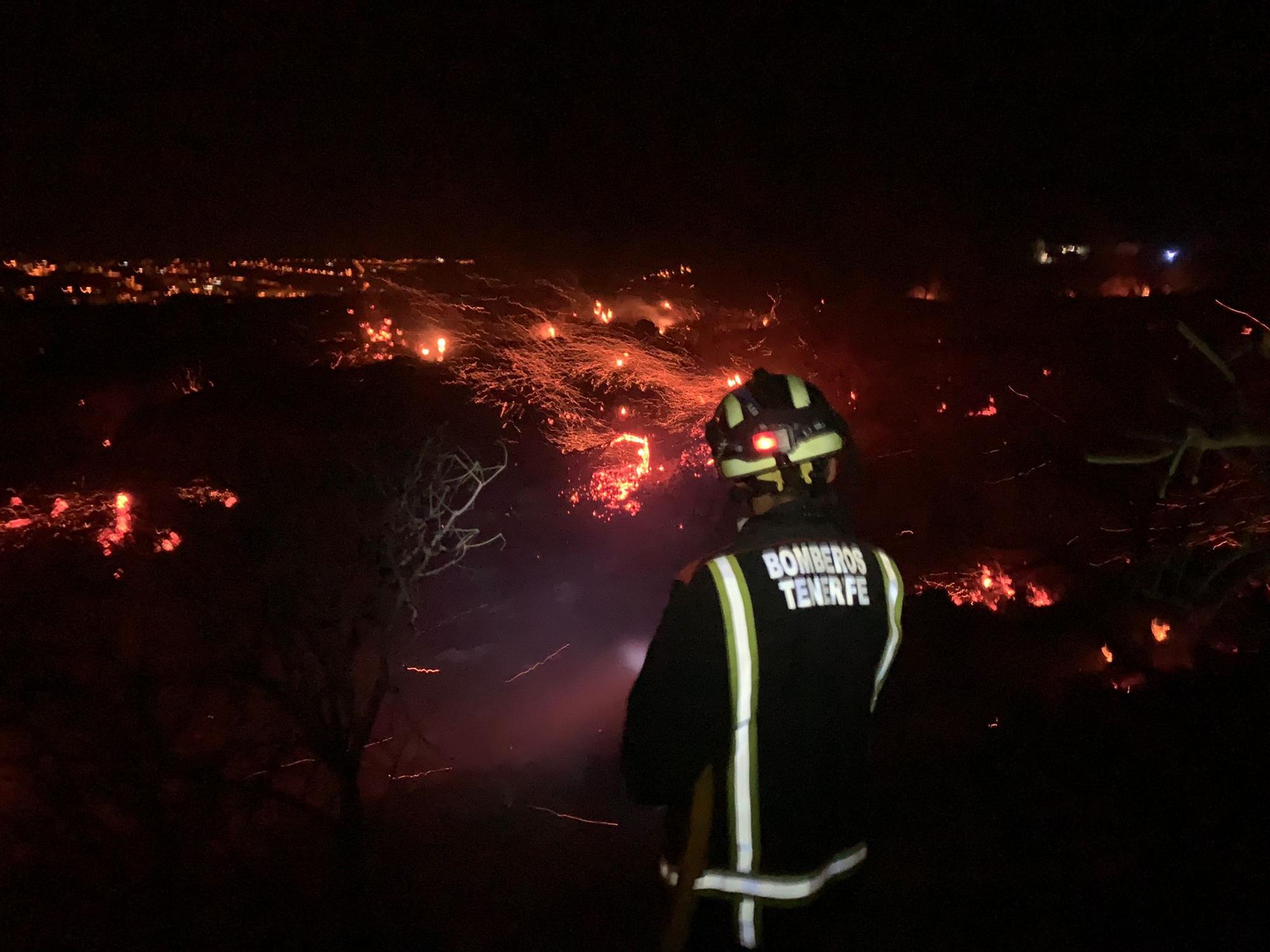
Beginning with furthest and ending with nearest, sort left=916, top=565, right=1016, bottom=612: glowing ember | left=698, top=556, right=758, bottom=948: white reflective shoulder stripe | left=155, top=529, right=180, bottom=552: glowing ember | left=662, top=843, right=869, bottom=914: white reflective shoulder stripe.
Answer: left=916, top=565, right=1016, bottom=612: glowing ember, left=155, top=529, right=180, bottom=552: glowing ember, left=662, top=843, right=869, bottom=914: white reflective shoulder stripe, left=698, top=556, right=758, bottom=948: white reflective shoulder stripe

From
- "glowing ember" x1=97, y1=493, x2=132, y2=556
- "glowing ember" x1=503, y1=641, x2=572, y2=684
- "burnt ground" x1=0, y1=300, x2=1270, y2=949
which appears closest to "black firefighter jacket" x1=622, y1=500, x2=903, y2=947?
"burnt ground" x1=0, y1=300, x2=1270, y2=949

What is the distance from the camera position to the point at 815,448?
7.39 feet

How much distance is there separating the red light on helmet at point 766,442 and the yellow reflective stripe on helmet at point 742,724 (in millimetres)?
395

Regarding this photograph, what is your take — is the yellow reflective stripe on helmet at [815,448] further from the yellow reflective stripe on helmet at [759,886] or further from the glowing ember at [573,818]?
the glowing ember at [573,818]

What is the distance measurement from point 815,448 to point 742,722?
84 centimetres

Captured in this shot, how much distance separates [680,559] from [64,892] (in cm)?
1474

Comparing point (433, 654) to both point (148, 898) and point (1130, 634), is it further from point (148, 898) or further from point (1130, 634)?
point (1130, 634)

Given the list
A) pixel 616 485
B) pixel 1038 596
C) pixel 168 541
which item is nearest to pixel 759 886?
pixel 168 541

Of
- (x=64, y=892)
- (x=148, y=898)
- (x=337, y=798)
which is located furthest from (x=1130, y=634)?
(x=64, y=892)

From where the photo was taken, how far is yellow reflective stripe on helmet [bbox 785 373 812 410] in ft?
7.63

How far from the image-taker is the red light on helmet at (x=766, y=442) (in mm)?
2203

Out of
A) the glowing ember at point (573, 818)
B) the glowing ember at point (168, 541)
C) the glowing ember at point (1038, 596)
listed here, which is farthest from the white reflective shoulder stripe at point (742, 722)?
the glowing ember at point (1038, 596)

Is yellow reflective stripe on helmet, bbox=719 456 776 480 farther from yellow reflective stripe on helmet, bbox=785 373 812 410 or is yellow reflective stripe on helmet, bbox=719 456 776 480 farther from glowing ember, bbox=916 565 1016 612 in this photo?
glowing ember, bbox=916 565 1016 612

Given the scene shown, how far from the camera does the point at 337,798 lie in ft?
37.6
